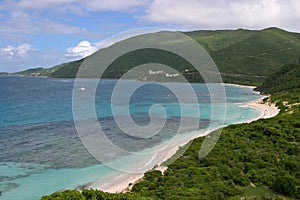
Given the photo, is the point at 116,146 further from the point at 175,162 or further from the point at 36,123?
the point at 36,123

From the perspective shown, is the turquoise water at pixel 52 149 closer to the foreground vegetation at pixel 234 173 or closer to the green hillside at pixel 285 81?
the foreground vegetation at pixel 234 173

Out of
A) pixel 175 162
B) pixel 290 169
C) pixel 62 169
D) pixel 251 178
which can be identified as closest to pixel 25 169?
pixel 62 169

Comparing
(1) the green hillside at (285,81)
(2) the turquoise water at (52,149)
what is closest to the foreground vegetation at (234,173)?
(2) the turquoise water at (52,149)

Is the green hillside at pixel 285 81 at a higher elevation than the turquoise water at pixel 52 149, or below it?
higher

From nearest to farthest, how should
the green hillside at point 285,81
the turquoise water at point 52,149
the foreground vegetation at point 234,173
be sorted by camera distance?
the foreground vegetation at point 234,173, the turquoise water at point 52,149, the green hillside at point 285,81

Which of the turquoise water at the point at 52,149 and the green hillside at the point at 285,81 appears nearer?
the turquoise water at the point at 52,149

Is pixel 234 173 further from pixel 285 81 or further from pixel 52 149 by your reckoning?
pixel 285 81

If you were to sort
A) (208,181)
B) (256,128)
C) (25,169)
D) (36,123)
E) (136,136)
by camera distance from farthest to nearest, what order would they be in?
(36,123) → (136,136) → (256,128) → (25,169) → (208,181)

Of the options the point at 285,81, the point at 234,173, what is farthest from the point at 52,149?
the point at 285,81
